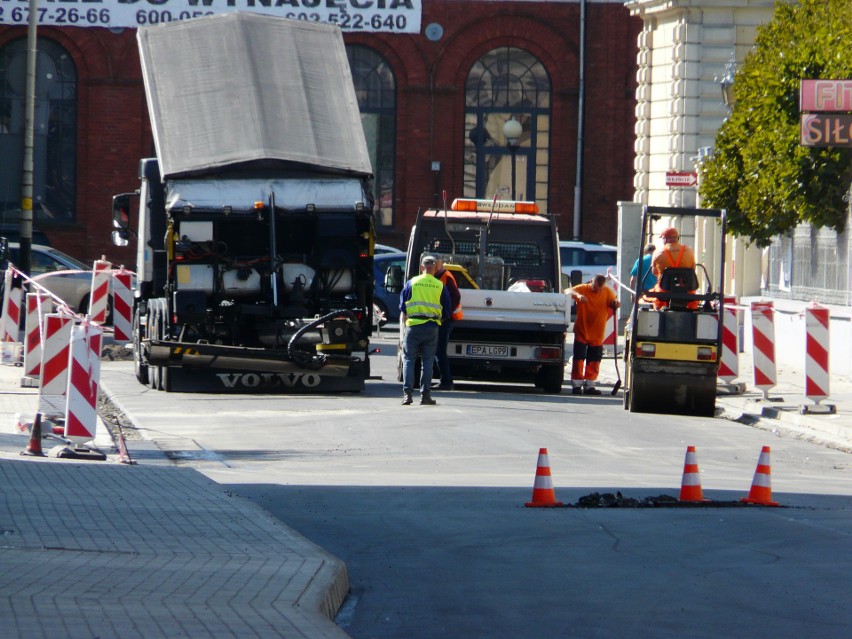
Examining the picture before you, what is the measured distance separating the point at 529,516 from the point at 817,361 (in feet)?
27.1

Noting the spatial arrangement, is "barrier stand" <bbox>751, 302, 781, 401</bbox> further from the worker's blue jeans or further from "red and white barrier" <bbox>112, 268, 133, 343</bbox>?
"red and white barrier" <bbox>112, 268, 133, 343</bbox>

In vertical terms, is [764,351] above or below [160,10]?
below

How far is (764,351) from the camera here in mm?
18922

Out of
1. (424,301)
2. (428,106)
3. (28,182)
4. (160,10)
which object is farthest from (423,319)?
(428,106)

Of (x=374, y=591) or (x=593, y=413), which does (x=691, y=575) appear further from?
(x=593, y=413)

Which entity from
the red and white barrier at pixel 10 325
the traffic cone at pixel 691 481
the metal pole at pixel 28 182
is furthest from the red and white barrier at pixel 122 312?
the traffic cone at pixel 691 481

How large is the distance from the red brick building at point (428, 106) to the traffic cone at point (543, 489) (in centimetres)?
3392

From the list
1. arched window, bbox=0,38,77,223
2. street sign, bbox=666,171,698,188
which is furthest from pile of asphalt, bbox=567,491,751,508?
arched window, bbox=0,38,77,223

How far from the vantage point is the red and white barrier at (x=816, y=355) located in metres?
17.5

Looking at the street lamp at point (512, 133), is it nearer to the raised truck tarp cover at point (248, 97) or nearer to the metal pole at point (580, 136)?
the metal pole at point (580, 136)

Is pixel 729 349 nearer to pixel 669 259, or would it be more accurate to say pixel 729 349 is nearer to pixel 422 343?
pixel 669 259

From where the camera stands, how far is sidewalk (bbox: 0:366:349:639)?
628cm

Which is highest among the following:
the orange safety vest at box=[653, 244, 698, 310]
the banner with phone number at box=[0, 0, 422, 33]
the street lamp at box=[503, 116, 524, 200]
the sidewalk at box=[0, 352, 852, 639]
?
the banner with phone number at box=[0, 0, 422, 33]

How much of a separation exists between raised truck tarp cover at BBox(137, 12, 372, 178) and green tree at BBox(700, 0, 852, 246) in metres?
6.94
